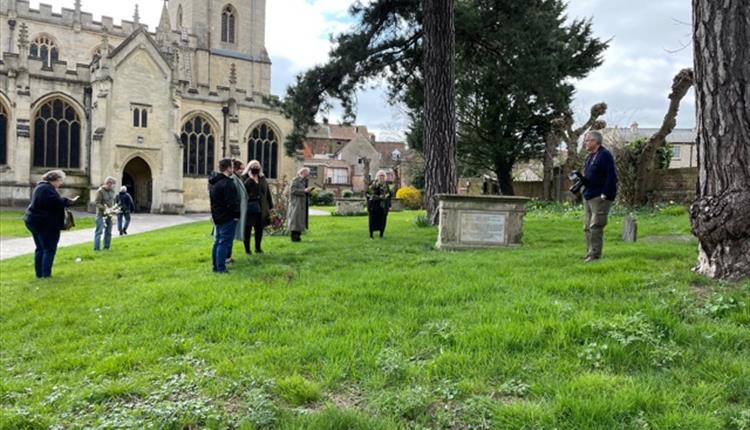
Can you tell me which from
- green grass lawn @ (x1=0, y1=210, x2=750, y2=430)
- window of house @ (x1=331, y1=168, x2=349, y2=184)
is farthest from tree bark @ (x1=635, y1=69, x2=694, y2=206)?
window of house @ (x1=331, y1=168, x2=349, y2=184)

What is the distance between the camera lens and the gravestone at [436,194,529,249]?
9484 millimetres

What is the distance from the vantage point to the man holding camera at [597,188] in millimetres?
7129

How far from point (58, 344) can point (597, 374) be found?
488 centimetres

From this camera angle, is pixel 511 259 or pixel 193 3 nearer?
pixel 511 259

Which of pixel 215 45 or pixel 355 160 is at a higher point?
pixel 215 45

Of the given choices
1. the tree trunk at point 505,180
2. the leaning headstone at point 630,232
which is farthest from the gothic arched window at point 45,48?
the leaning headstone at point 630,232

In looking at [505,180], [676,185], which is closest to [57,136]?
[505,180]

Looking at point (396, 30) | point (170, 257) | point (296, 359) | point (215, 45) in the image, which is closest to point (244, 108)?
point (215, 45)

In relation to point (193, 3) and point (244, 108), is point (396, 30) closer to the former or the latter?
point (244, 108)

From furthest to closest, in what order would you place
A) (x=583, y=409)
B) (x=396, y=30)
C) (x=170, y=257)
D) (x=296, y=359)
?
(x=396, y=30)
(x=170, y=257)
(x=296, y=359)
(x=583, y=409)

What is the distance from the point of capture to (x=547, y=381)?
356 cm

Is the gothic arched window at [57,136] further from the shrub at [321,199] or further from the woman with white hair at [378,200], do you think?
the woman with white hair at [378,200]

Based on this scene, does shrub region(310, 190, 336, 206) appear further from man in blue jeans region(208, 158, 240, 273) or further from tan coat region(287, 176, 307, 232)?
man in blue jeans region(208, 158, 240, 273)

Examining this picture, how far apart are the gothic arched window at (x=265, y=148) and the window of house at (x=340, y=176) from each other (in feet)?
102
